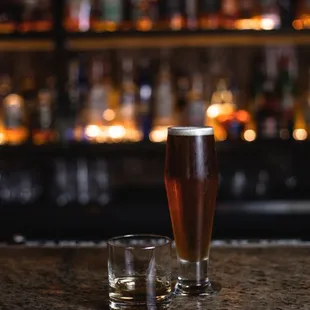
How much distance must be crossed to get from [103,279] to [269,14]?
5.59ft

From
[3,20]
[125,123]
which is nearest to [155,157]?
[125,123]

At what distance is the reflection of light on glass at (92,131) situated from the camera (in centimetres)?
244

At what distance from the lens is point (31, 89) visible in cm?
259

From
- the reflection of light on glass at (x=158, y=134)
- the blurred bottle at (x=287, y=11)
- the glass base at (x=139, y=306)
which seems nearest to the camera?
the glass base at (x=139, y=306)

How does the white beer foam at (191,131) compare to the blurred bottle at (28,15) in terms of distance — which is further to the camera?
the blurred bottle at (28,15)

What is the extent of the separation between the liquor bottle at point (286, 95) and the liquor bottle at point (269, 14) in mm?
209

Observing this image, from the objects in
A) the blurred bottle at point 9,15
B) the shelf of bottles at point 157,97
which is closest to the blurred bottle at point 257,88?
the shelf of bottles at point 157,97

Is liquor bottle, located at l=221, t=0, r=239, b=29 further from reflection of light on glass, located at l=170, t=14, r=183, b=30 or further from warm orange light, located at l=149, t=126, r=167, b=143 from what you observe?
warm orange light, located at l=149, t=126, r=167, b=143

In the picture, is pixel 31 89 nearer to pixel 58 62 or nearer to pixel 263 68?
pixel 58 62

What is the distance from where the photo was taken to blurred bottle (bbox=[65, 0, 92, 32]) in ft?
7.96

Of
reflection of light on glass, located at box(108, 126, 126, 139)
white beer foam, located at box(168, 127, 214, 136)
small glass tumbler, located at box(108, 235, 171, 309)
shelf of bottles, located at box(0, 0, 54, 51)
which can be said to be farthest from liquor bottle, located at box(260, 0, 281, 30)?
small glass tumbler, located at box(108, 235, 171, 309)

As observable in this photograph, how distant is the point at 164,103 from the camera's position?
8.24 ft

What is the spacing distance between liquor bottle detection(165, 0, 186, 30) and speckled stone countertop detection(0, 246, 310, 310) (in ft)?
4.73

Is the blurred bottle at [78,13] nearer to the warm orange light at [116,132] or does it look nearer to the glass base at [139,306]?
the warm orange light at [116,132]
